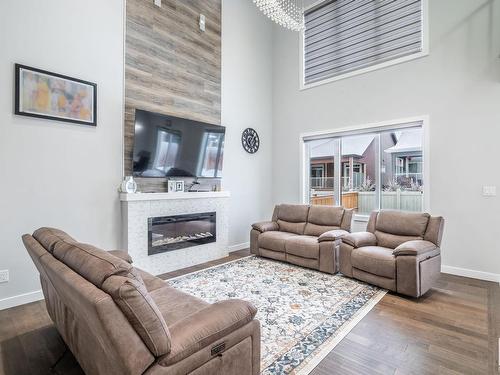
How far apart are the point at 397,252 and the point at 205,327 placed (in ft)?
8.63

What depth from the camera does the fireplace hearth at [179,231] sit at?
399cm

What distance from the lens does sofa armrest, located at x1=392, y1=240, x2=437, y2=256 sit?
311 centimetres

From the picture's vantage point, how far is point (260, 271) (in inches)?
160

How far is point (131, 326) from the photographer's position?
1187 mm

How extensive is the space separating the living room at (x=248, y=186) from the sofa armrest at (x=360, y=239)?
0.03 m

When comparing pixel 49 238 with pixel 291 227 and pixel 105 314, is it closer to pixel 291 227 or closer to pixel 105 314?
pixel 105 314

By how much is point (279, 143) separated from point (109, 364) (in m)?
5.28

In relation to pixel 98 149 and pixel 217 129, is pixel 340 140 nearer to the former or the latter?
pixel 217 129

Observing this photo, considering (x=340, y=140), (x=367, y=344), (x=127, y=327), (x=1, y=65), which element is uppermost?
(x=1, y=65)

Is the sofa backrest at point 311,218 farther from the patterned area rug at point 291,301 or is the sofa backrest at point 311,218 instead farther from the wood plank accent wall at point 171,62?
the wood plank accent wall at point 171,62

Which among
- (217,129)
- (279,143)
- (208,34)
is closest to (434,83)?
(279,143)

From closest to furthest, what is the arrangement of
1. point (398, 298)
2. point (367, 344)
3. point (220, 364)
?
point (220, 364)
point (367, 344)
point (398, 298)

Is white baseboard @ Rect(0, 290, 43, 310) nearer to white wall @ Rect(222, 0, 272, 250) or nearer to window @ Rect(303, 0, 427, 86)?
white wall @ Rect(222, 0, 272, 250)

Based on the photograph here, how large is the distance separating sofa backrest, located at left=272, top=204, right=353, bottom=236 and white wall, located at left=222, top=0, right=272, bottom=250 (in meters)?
0.77
